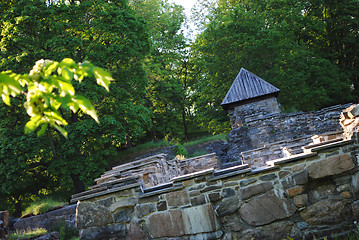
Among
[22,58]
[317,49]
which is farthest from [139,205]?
[317,49]

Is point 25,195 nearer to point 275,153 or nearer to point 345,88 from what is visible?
point 275,153

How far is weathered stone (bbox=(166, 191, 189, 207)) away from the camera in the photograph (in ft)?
14.8

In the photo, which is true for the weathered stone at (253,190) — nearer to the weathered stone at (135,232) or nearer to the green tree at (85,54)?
the weathered stone at (135,232)

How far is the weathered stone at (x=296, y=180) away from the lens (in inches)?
175

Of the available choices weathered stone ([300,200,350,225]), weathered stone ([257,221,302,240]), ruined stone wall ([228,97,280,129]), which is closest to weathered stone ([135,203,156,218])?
weathered stone ([257,221,302,240])

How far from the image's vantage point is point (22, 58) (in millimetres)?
12734

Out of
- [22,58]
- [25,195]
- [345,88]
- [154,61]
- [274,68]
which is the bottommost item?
[25,195]

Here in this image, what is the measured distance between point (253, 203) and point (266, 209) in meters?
0.20

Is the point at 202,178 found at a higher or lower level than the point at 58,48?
lower

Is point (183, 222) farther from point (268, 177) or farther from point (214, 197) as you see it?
point (268, 177)

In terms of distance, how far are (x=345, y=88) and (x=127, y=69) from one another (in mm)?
17688

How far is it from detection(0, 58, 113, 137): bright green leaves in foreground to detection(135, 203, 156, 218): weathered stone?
277 cm

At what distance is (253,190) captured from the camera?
4473mm

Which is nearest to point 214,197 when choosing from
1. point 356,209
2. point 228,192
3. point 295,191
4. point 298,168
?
point 228,192
